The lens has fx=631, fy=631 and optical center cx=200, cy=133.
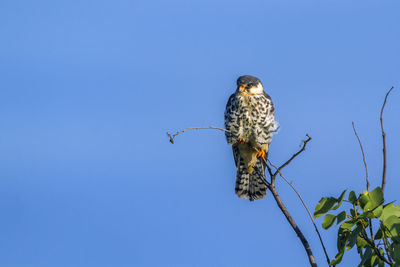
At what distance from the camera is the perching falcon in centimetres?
759

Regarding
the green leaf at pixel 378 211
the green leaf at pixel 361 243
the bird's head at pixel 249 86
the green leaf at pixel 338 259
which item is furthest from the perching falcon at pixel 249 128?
the green leaf at pixel 378 211

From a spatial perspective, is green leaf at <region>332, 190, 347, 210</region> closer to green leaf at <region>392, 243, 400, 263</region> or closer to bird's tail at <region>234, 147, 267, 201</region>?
green leaf at <region>392, 243, 400, 263</region>

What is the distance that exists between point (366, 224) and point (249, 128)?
168 inches

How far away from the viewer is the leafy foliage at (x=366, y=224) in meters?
3.17

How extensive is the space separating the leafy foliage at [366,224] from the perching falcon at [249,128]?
395 centimetres

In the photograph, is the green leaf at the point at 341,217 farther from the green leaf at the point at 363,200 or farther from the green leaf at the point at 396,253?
the green leaf at the point at 396,253

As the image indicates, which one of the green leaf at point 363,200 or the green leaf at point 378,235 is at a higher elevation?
the green leaf at point 363,200

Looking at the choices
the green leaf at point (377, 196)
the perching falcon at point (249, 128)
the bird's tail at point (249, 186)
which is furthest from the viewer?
the bird's tail at point (249, 186)

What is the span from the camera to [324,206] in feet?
11.2

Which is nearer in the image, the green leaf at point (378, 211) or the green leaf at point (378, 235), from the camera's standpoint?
the green leaf at point (378, 211)

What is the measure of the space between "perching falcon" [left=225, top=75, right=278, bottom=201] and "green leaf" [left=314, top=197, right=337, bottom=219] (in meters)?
3.92

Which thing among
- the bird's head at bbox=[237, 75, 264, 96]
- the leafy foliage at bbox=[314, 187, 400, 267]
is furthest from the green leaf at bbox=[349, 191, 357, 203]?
the bird's head at bbox=[237, 75, 264, 96]

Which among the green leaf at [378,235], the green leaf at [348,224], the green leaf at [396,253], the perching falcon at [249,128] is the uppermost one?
the perching falcon at [249,128]

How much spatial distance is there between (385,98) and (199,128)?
4.32ft
